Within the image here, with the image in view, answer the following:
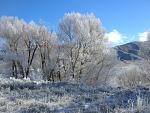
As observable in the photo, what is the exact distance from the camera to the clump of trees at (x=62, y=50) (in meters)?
42.9

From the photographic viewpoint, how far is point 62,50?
43594 mm

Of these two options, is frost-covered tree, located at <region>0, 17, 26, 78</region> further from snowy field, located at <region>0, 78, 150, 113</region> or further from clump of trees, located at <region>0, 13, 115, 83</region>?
snowy field, located at <region>0, 78, 150, 113</region>

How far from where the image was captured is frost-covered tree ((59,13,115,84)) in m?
42.7

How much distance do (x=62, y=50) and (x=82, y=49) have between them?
2.51 m

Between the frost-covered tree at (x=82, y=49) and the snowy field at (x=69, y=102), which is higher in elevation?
the frost-covered tree at (x=82, y=49)

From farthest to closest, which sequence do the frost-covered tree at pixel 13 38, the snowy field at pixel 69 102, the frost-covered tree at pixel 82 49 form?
1. the frost-covered tree at pixel 13 38
2. the frost-covered tree at pixel 82 49
3. the snowy field at pixel 69 102

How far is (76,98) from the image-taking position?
10.4 m

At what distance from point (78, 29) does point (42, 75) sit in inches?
286

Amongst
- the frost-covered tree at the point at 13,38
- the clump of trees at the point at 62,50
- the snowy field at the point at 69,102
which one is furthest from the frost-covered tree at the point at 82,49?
the snowy field at the point at 69,102

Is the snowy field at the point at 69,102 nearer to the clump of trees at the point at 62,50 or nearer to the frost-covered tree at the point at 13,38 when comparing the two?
the clump of trees at the point at 62,50

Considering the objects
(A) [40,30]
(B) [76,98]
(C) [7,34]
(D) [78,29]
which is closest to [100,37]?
(D) [78,29]

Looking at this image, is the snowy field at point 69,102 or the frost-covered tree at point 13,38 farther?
the frost-covered tree at point 13,38

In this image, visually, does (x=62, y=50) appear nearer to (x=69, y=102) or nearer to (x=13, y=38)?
(x=13, y=38)

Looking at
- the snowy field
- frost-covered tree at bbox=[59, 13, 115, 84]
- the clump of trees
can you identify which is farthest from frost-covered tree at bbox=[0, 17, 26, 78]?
the snowy field
